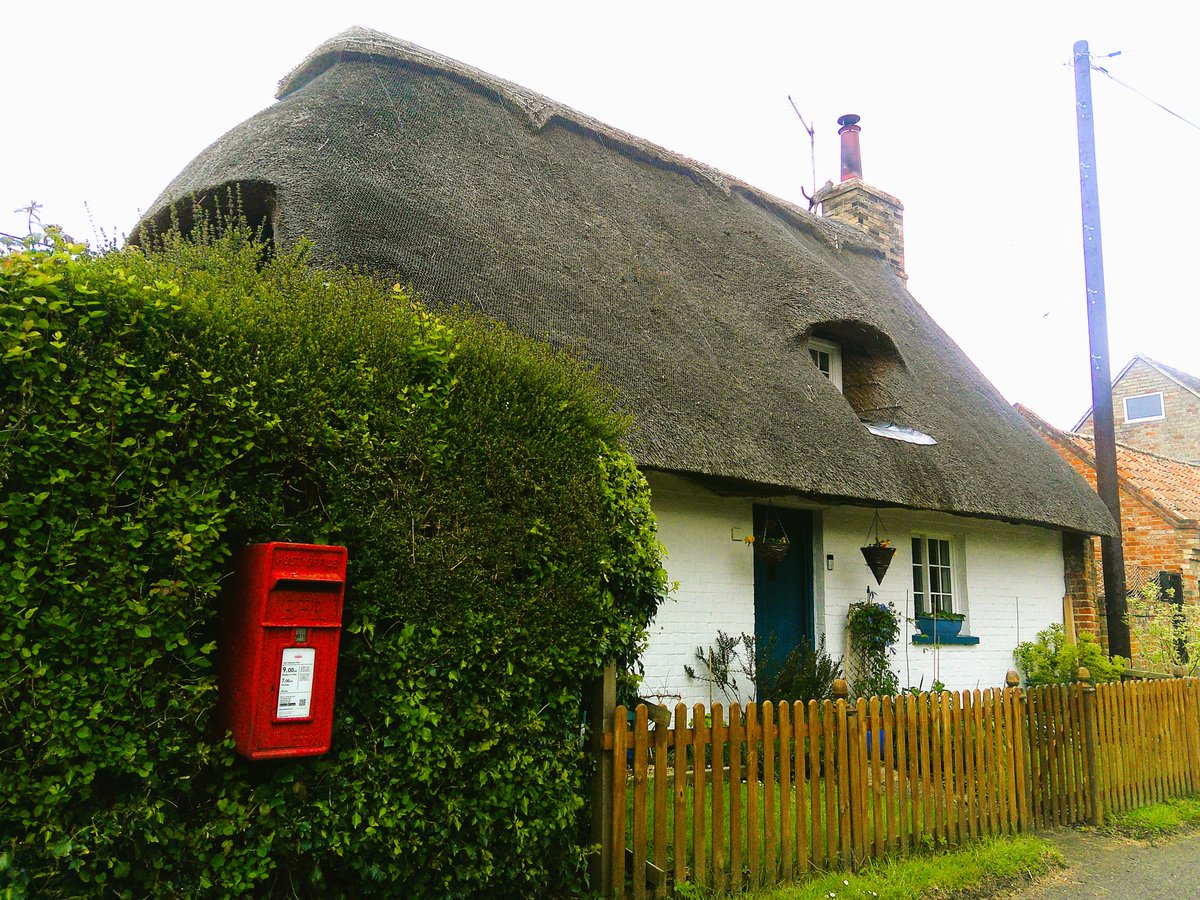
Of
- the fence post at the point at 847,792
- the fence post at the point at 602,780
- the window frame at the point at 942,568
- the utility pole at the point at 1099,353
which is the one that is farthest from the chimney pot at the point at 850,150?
the fence post at the point at 602,780

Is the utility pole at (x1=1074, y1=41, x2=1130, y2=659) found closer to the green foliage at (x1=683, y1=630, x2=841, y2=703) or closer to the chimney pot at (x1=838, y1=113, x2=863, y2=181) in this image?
the chimney pot at (x1=838, y1=113, x2=863, y2=181)

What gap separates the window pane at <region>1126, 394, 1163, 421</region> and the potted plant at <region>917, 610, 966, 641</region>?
71.5 feet

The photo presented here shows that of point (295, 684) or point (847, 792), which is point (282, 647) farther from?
point (847, 792)

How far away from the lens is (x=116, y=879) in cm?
298

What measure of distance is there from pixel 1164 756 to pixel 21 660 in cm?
853

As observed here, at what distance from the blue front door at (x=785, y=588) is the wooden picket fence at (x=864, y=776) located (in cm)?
278

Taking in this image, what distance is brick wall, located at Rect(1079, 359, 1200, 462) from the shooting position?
26.4m

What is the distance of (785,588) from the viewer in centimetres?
928

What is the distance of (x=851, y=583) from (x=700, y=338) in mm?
3247

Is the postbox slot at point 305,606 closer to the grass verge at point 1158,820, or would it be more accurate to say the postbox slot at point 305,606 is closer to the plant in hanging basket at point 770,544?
the plant in hanging basket at point 770,544

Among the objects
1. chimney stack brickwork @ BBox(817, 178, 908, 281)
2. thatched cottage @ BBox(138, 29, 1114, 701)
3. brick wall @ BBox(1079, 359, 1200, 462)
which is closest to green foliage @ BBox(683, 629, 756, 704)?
thatched cottage @ BBox(138, 29, 1114, 701)

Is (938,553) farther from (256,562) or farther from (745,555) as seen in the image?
(256,562)

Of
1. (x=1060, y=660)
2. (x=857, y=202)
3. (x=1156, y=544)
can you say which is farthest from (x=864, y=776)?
(x=1156, y=544)

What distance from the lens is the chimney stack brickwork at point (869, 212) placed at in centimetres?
1511
